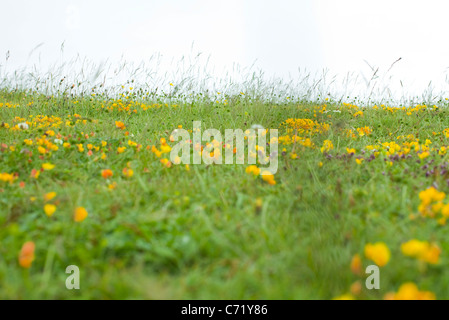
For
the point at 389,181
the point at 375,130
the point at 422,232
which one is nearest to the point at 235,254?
the point at 422,232

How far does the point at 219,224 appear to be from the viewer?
2018 millimetres

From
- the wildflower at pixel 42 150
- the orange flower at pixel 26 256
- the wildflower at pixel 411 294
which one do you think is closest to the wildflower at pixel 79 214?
the orange flower at pixel 26 256

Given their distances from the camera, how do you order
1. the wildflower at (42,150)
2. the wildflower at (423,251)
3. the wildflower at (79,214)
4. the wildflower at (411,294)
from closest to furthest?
the wildflower at (411,294)
the wildflower at (423,251)
the wildflower at (79,214)
the wildflower at (42,150)

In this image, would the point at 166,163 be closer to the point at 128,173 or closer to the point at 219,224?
the point at 128,173

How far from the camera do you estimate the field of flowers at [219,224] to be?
5.06 ft

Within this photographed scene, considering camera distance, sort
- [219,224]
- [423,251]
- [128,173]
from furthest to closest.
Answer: [128,173] < [219,224] < [423,251]

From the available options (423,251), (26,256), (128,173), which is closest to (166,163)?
(128,173)

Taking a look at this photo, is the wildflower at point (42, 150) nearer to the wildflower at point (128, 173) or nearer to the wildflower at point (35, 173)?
the wildflower at point (35, 173)

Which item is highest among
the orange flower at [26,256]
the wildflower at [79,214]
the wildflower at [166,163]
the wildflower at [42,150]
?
the wildflower at [42,150]

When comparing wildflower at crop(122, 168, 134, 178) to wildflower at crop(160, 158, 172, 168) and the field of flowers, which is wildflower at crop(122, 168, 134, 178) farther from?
wildflower at crop(160, 158, 172, 168)

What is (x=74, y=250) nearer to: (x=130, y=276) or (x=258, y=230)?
(x=130, y=276)

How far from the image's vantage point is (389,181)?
2.82m

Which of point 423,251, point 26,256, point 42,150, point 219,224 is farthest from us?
point 42,150
